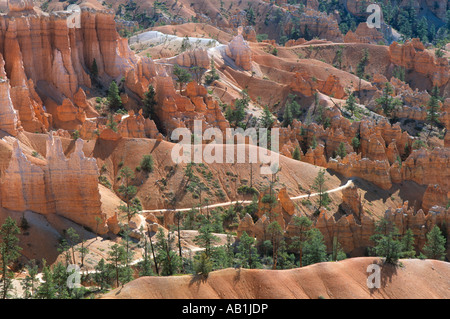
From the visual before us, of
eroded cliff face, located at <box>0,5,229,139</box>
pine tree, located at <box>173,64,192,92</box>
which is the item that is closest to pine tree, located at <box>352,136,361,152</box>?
eroded cliff face, located at <box>0,5,229,139</box>

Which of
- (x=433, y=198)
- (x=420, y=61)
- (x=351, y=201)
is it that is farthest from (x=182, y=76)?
(x=420, y=61)

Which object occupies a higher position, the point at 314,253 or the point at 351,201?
the point at 314,253

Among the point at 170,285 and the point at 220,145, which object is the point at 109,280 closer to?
the point at 170,285

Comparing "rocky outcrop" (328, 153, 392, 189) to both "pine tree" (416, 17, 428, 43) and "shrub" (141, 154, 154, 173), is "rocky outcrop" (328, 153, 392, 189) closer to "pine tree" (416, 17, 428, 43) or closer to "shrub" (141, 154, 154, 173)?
"shrub" (141, 154, 154, 173)

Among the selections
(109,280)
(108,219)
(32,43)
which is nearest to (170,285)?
(109,280)

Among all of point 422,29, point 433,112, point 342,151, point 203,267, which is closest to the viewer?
point 203,267

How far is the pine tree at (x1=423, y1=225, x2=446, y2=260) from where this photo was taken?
5891 cm

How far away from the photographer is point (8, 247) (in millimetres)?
48906

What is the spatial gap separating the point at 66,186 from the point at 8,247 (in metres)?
9.96

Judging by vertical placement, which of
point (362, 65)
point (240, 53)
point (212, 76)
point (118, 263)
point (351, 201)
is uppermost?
point (118, 263)

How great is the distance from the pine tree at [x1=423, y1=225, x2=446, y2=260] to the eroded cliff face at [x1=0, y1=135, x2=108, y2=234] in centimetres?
2901

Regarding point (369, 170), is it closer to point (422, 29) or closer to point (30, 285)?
point (30, 285)
